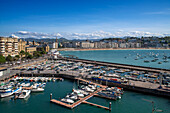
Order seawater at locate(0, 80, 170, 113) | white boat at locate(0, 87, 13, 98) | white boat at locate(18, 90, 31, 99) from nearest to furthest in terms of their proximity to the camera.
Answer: seawater at locate(0, 80, 170, 113) < white boat at locate(18, 90, 31, 99) < white boat at locate(0, 87, 13, 98)

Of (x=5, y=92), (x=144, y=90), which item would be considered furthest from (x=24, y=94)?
(x=144, y=90)

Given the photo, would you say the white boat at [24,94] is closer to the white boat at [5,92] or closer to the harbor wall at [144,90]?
the white boat at [5,92]

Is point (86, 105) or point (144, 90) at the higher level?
point (144, 90)

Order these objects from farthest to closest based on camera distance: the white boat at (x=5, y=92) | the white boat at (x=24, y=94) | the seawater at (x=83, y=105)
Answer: the white boat at (x=5, y=92), the white boat at (x=24, y=94), the seawater at (x=83, y=105)

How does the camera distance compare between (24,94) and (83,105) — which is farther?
(24,94)

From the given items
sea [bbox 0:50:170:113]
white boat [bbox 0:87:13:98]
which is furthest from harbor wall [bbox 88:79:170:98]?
white boat [bbox 0:87:13:98]

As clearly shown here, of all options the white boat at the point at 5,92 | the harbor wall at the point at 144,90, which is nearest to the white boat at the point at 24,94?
the white boat at the point at 5,92

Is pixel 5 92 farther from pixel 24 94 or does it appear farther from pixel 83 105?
pixel 83 105

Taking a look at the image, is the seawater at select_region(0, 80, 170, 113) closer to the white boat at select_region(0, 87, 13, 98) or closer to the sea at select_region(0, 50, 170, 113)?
the sea at select_region(0, 50, 170, 113)

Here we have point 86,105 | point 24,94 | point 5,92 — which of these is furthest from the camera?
point 24,94

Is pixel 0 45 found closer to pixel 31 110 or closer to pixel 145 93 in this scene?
pixel 31 110

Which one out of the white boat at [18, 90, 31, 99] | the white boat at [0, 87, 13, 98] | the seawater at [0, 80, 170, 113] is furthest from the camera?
the white boat at [0, 87, 13, 98]

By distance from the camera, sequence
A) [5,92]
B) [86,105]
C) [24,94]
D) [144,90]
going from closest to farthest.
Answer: [86,105] → [5,92] → [24,94] → [144,90]
